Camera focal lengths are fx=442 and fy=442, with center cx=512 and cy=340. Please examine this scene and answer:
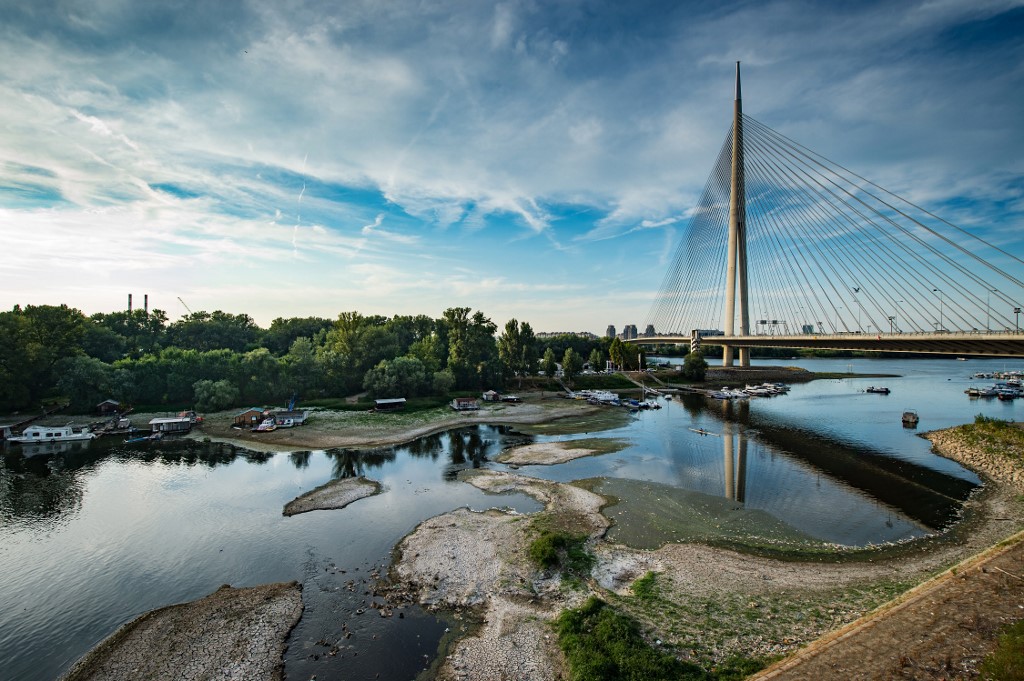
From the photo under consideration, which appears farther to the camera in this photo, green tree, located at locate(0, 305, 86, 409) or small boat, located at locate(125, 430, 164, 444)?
green tree, located at locate(0, 305, 86, 409)

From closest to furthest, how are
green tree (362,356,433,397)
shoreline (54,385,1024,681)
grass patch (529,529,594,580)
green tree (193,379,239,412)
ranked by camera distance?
1. shoreline (54,385,1024,681)
2. grass patch (529,529,594,580)
3. green tree (193,379,239,412)
4. green tree (362,356,433,397)

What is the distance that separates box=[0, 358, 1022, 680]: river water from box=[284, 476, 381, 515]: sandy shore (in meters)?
0.86

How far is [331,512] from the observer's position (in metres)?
27.0

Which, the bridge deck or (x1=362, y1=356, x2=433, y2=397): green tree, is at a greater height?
the bridge deck

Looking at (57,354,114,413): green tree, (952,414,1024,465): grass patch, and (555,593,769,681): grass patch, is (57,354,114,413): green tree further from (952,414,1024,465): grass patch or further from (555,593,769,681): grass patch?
(952,414,1024,465): grass patch

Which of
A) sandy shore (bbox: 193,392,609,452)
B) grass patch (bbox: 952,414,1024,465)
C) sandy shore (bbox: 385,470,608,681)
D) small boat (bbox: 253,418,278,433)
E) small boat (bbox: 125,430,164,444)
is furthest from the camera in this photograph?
small boat (bbox: 253,418,278,433)

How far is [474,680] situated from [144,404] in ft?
215

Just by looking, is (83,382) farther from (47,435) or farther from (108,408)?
(47,435)

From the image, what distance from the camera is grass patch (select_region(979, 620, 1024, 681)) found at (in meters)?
11.0

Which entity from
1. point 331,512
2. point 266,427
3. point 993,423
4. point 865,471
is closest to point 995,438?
point 993,423

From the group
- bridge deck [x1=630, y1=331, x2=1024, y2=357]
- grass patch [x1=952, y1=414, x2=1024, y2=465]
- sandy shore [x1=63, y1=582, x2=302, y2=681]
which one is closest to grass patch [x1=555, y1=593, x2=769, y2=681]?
sandy shore [x1=63, y1=582, x2=302, y2=681]

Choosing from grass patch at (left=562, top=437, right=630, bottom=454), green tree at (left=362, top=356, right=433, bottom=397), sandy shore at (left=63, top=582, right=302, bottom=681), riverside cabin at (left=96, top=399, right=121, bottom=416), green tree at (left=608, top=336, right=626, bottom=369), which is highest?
green tree at (left=608, top=336, right=626, bottom=369)

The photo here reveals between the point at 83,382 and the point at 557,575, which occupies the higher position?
the point at 83,382

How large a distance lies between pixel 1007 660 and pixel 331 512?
28.6m
